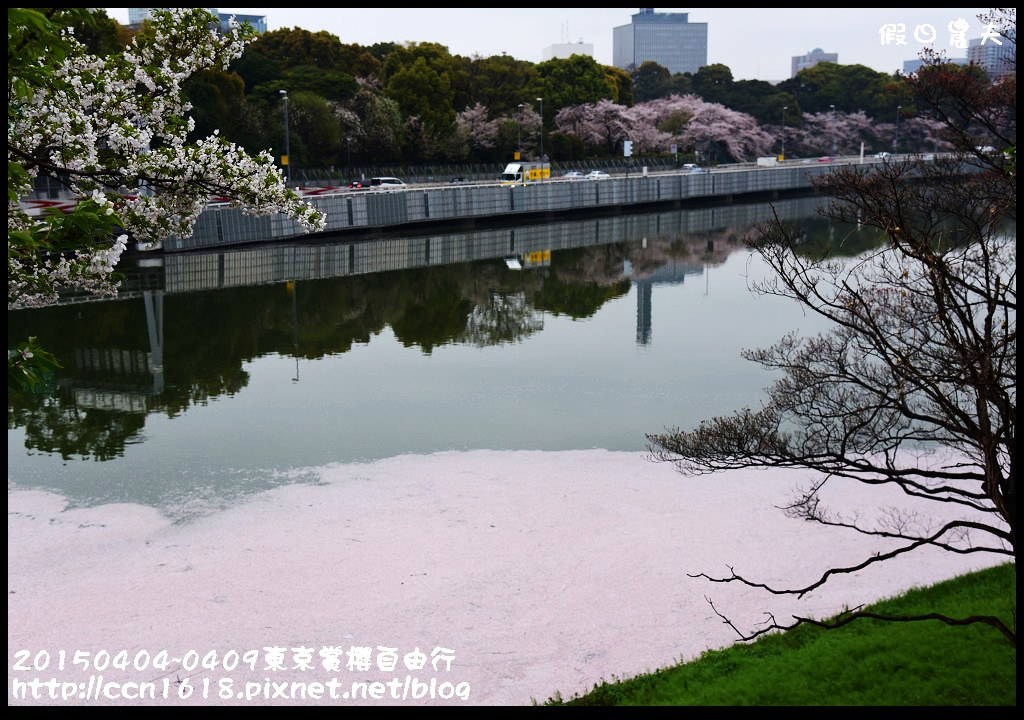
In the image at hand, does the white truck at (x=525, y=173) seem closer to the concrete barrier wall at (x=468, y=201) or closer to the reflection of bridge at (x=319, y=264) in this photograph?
the concrete barrier wall at (x=468, y=201)

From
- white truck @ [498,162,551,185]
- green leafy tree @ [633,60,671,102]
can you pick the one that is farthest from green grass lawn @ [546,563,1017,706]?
green leafy tree @ [633,60,671,102]

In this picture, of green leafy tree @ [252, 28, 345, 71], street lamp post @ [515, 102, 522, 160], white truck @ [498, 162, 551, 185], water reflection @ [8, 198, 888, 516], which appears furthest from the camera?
street lamp post @ [515, 102, 522, 160]

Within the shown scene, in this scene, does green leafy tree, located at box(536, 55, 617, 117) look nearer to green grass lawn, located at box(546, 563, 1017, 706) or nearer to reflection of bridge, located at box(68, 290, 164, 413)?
reflection of bridge, located at box(68, 290, 164, 413)

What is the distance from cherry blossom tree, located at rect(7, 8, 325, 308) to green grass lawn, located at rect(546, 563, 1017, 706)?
207 inches

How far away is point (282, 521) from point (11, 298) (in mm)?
5072

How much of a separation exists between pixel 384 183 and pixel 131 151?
51176mm

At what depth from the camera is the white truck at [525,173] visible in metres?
62.6

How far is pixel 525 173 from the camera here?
63906mm

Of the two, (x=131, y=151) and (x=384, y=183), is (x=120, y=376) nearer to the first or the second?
(x=131, y=151)

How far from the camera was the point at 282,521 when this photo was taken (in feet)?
44.3

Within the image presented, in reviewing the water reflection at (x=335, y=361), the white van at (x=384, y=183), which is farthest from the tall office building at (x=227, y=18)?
the white van at (x=384, y=183)

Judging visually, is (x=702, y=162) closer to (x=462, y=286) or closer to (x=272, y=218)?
(x=272, y=218)

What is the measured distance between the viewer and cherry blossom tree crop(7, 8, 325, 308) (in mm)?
8484
